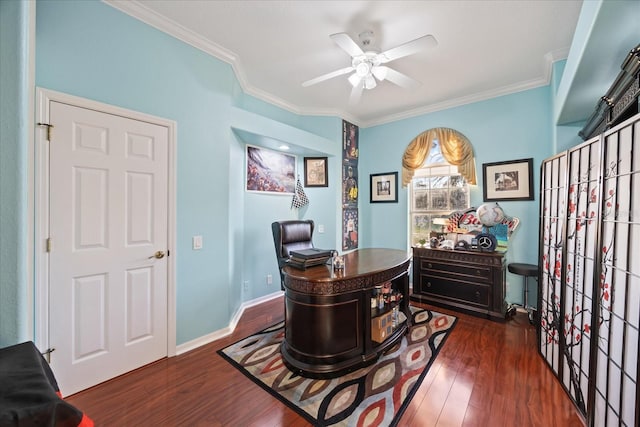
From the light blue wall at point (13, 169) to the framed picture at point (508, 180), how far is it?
14.1 feet

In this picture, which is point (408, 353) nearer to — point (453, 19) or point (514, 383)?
point (514, 383)

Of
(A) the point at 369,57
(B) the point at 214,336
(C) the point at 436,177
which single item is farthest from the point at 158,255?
(C) the point at 436,177

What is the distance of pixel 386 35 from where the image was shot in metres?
2.37

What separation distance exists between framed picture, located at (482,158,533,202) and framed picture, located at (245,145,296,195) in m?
2.85

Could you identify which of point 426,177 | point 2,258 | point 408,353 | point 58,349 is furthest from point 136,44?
point 426,177

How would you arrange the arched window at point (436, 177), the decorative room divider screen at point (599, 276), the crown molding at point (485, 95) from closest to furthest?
the decorative room divider screen at point (599, 276) → the crown molding at point (485, 95) → the arched window at point (436, 177)

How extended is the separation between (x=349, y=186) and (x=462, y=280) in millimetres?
2267

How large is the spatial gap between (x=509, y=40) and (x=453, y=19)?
2.38 ft

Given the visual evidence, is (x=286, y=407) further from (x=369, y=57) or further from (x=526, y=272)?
(x=526, y=272)

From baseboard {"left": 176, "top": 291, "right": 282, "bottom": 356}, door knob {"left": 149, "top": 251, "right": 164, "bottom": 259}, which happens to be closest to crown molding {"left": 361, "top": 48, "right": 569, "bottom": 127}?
baseboard {"left": 176, "top": 291, "right": 282, "bottom": 356}

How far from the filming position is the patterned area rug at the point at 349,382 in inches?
65.1

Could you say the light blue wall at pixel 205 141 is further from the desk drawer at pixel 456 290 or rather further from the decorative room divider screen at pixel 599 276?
the decorative room divider screen at pixel 599 276

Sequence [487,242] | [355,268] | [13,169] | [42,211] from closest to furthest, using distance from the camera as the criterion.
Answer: [13,169], [42,211], [355,268], [487,242]

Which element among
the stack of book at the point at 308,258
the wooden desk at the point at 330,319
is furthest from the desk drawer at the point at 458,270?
the stack of book at the point at 308,258
